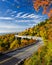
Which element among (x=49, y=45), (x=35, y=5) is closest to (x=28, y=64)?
(x=49, y=45)

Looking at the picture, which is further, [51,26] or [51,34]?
[51,34]

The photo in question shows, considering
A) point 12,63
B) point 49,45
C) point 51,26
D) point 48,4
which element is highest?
point 48,4

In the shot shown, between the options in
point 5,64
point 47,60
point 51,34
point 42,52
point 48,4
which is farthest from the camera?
point 5,64

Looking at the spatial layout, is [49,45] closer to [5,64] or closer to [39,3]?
[5,64]

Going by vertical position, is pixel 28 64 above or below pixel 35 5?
below

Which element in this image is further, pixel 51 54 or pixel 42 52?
pixel 42 52

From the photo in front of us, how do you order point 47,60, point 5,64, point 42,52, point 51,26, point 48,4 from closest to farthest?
point 48,4
point 51,26
point 47,60
point 42,52
point 5,64

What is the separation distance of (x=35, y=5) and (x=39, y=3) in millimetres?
481

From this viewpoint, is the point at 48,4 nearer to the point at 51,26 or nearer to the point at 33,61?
the point at 51,26

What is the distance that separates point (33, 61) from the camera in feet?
83.1

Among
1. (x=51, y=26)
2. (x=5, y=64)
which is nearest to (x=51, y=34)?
(x=51, y=26)

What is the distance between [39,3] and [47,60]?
8875 millimetres

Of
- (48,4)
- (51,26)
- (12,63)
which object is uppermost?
(48,4)

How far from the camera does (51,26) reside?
19719 millimetres
